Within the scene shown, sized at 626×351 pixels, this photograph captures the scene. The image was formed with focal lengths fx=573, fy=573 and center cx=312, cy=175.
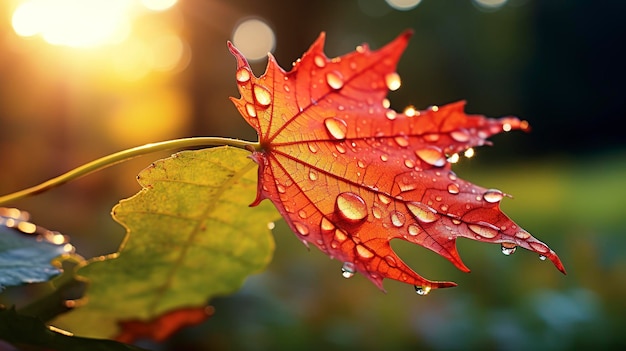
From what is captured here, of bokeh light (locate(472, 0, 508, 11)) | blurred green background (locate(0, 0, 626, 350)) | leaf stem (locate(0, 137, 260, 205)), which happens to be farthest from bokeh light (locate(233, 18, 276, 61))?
leaf stem (locate(0, 137, 260, 205))

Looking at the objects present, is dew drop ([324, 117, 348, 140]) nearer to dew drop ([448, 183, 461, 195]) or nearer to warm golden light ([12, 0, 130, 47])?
dew drop ([448, 183, 461, 195])

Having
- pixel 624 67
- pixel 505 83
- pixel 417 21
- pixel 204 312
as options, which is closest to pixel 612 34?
pixel 624 67

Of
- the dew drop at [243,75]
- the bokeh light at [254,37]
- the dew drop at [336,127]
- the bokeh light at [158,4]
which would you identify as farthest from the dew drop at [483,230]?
the bokeh light at [254,37]

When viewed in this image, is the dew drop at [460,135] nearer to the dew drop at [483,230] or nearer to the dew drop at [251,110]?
the dew drop at [483,230]

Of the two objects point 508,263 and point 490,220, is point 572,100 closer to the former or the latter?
point 508,263

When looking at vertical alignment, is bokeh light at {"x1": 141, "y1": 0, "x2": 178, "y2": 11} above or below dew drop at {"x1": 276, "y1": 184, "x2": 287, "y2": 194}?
above

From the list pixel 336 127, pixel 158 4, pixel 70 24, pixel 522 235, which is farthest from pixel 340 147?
pixel 158 4

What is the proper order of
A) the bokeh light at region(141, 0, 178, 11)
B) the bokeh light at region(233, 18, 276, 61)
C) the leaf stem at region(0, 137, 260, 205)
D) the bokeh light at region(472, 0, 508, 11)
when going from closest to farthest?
the leaf stem at region(0, 137, 260, 205) < the bokeh light at region(141, 0, 178, 11) < the bokeh light at region(233, 18, 276, 61) < the bokeh light at region(472, 0, 508, 11)
